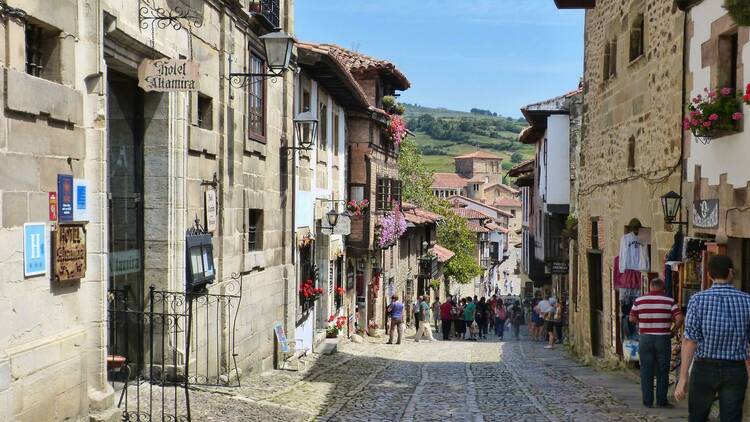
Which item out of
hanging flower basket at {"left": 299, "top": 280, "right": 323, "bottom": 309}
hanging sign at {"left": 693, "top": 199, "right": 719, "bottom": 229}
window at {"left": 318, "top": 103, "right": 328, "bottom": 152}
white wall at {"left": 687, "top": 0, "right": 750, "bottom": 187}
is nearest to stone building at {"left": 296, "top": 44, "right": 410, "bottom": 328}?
window at {"left": 318, "top": 103, "right": 328, "bottom": 152}

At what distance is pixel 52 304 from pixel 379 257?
78.8ft

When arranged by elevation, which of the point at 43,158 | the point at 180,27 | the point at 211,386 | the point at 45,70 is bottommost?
the point at 211,386

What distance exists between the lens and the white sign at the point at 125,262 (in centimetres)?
1044

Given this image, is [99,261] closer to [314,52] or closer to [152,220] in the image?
[152,220]

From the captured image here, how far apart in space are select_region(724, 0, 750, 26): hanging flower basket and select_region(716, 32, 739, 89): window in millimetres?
4148

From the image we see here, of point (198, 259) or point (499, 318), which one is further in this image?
point (499, 318)

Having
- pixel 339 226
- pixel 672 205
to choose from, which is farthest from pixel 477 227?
pixel 672 205

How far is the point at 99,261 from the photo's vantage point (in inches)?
332

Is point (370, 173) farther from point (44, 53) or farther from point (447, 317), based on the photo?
point (44, 53)

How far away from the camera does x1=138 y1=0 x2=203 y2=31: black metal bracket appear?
32.4ft

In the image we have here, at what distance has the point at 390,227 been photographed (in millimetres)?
29266

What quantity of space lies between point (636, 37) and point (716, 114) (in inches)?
217

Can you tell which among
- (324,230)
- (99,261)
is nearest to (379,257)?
(324,230)

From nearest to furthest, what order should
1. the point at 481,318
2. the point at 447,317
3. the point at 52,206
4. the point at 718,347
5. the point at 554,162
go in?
the point at 718,347
the point at 52,206
the point at 554,162
the point at 447,317
the point at 481,318
